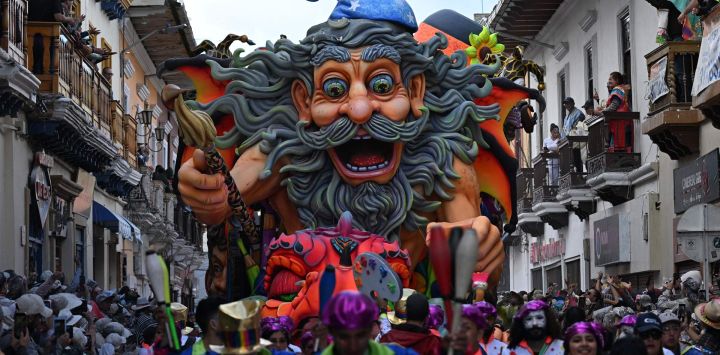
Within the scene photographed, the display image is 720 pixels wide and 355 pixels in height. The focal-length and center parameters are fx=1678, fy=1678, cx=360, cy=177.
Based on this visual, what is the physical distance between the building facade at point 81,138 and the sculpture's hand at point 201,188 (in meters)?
7.85

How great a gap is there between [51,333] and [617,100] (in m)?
16.4

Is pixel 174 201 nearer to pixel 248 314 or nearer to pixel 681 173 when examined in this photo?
pixel 681 173

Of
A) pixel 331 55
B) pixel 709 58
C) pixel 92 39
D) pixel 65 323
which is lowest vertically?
pixel 65 323

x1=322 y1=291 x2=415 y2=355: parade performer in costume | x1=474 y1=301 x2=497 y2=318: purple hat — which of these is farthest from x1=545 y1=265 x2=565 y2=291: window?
x1=322 y1=291 x2=415 y2=355: parade performer in costume

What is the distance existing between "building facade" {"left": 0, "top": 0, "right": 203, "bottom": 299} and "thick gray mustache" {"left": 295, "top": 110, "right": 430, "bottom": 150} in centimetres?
784

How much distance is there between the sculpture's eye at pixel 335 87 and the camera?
1416 cm

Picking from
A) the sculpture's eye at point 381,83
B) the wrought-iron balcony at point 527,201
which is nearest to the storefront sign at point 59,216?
the wrought-iron balcony at point 527,201

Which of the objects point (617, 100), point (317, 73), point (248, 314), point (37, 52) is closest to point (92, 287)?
point (37, 52)

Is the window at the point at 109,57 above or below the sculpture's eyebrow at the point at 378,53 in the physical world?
above

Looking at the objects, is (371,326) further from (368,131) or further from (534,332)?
(368,131)

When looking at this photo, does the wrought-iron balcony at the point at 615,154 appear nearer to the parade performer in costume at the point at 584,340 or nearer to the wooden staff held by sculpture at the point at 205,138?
the wooden staff held by sculpture at the point at 205,138

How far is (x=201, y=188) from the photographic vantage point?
13688 mm

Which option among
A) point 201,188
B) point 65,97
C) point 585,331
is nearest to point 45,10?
point 65,97

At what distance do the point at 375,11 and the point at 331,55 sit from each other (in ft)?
2.26
